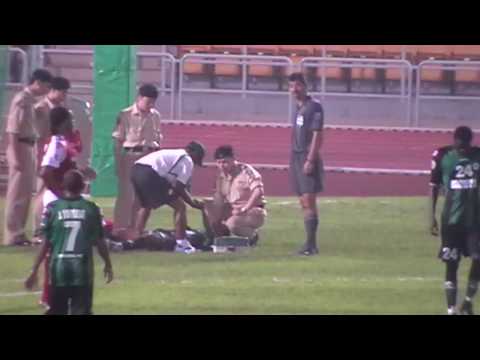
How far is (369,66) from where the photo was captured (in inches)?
960

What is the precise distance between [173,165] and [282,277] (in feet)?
6.41

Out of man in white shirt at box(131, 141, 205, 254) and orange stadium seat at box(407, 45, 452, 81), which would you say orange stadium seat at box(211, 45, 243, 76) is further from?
man in white shirt at box(131, 141, 205, 254)

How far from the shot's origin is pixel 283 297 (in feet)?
41.8

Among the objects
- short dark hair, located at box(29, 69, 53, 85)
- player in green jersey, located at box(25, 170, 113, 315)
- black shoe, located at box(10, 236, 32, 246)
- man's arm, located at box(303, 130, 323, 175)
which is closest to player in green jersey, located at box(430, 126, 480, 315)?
player in green jersey, located at box(25, 170, 113, 315)

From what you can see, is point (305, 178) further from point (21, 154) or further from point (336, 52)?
point (336, 52)

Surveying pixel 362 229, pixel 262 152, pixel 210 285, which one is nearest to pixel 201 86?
pixel 262 152

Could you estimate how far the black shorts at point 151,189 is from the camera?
15055 millimetres

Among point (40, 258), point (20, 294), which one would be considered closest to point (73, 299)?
point (40, 258)

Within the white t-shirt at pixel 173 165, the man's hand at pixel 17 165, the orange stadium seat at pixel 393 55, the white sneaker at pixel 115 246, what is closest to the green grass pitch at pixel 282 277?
the white sneaker at pixel 115 246

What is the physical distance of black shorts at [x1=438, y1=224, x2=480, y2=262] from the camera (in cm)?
1173

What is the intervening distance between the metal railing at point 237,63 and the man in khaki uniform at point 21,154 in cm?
895

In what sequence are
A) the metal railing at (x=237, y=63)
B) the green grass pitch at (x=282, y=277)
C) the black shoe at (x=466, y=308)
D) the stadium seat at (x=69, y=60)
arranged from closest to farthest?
1. the black shoe at (x=466, y=308)
2. the green grass pitch at (x=282, y=277)
3. the metal railing at (x=237, y=63)
4. the stadium seat at (x=69, y=60)

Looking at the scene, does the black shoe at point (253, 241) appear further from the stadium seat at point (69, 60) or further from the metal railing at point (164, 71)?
the stadium seat at point (69, 60)

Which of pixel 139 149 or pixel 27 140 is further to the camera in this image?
pixel 139 149
